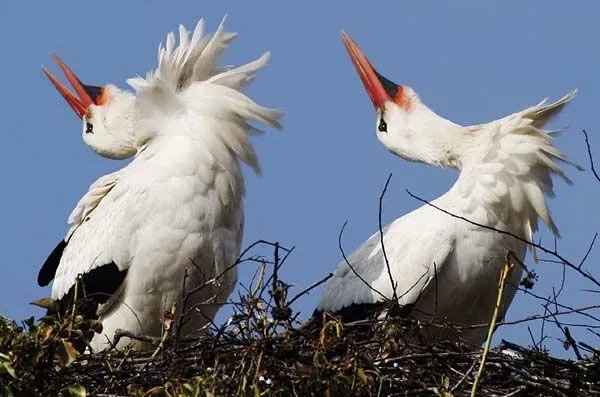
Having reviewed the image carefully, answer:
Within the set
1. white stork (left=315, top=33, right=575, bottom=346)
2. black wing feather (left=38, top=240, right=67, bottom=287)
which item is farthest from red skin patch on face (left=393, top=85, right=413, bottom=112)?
black wing feather (left=38, top=240, right=67, bottom=287)

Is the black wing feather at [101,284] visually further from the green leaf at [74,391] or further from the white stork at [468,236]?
the green leaf at [74,391]

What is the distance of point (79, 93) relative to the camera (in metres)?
11.9

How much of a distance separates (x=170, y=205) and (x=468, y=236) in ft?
5.45

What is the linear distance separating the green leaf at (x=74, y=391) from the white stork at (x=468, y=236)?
2.49 meters

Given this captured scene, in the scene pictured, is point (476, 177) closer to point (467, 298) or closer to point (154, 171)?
point (467, 298)

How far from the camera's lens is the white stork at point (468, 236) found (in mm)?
10461

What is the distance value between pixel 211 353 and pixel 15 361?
0.95 m

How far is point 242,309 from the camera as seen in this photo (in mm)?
8594

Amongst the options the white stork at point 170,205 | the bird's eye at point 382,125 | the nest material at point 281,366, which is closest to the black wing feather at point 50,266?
the white stork at point 170,205

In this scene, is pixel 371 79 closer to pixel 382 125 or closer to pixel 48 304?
pixel 382 125

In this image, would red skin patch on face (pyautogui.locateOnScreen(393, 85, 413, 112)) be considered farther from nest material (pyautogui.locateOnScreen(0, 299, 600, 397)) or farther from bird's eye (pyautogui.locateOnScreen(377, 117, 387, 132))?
nest material (pyautogui.locateOnScreen(0, 299, 600, 397))

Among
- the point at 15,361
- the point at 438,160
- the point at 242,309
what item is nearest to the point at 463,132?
the point at 438,160

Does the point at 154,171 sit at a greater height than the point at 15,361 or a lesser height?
greater

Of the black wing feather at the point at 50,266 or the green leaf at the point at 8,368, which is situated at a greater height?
the black wing feather at the point at 50,266
